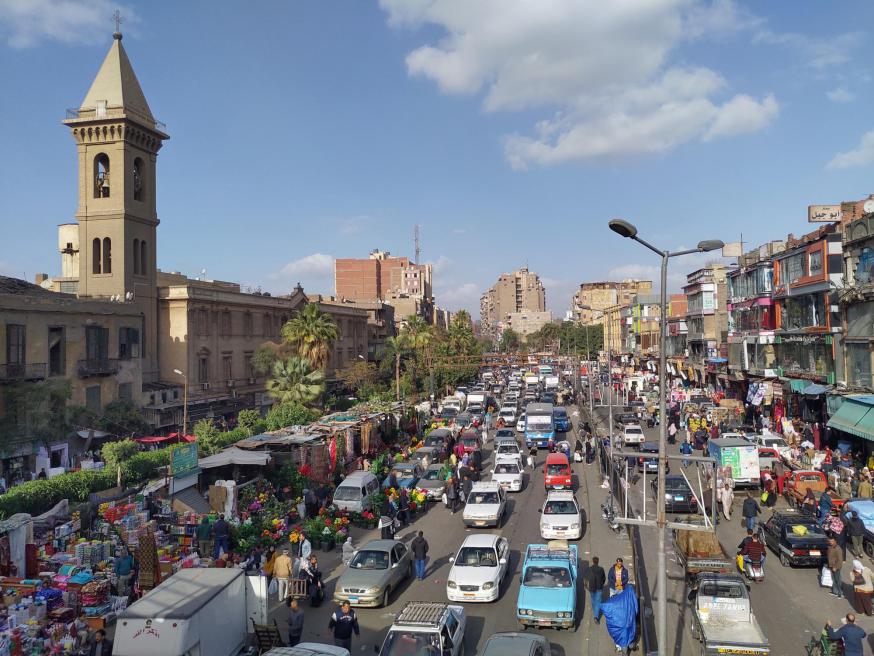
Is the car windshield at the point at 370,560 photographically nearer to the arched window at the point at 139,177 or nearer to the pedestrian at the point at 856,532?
the pedestrian at the point at 856,532

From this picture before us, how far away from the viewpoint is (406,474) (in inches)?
1183

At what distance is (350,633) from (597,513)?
14021mm

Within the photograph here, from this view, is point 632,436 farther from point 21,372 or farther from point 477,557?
point 21,372

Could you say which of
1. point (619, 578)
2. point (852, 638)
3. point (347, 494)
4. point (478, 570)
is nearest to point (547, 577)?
point (619, 578)

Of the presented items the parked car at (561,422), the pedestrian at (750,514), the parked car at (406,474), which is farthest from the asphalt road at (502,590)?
the parked car at (561,422)

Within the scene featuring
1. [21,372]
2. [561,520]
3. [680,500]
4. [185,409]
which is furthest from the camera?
[185,409]

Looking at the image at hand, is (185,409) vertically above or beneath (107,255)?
beneath

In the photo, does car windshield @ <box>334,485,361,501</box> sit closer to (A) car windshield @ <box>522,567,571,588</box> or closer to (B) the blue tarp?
(A) car windshield @ <box>522,567,571,588</box>

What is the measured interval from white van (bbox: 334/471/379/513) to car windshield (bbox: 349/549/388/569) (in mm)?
7124

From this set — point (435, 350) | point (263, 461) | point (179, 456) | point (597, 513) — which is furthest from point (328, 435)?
point (435, 350)

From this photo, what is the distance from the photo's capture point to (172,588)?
481 inches

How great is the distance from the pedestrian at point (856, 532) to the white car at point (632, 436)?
19027 mm

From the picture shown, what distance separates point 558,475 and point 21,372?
25.3 m

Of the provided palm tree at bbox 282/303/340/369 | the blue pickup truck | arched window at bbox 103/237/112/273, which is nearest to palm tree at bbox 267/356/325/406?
palm tree at bbox 282/303/340/369
